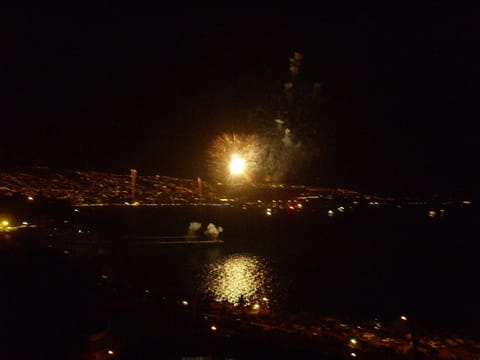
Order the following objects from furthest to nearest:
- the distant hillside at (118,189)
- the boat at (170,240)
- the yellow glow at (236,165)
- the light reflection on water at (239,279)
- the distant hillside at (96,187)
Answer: the yellow glow at (236,165) < the boat at (170,240) < the light reflection on water at (239,279) < the distant hillside at (118,189) < the distant hillside at (96,187)

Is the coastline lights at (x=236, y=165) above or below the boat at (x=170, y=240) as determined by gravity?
above

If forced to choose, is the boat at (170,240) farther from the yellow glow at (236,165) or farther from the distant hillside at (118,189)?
the yellow glow at (236,165)

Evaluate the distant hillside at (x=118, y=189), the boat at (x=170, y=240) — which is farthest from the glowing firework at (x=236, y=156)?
the boat at (x=170, y=240)

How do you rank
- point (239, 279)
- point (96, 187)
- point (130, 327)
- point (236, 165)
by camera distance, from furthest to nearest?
point (236, 165), point (239, 279), point (96, 187), point (130, 327)

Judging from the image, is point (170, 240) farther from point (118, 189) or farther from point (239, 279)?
point (239, 279)

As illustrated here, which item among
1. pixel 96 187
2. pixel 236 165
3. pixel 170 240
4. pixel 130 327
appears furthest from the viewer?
pixel 236 165

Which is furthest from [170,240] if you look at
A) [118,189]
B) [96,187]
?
[96,187]

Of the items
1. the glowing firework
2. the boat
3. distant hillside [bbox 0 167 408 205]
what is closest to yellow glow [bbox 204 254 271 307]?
the boat

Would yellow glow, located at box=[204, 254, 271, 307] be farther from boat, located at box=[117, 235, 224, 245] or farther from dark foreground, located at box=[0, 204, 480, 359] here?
dark foreground, located at box=[0, 204, 480, 359]
